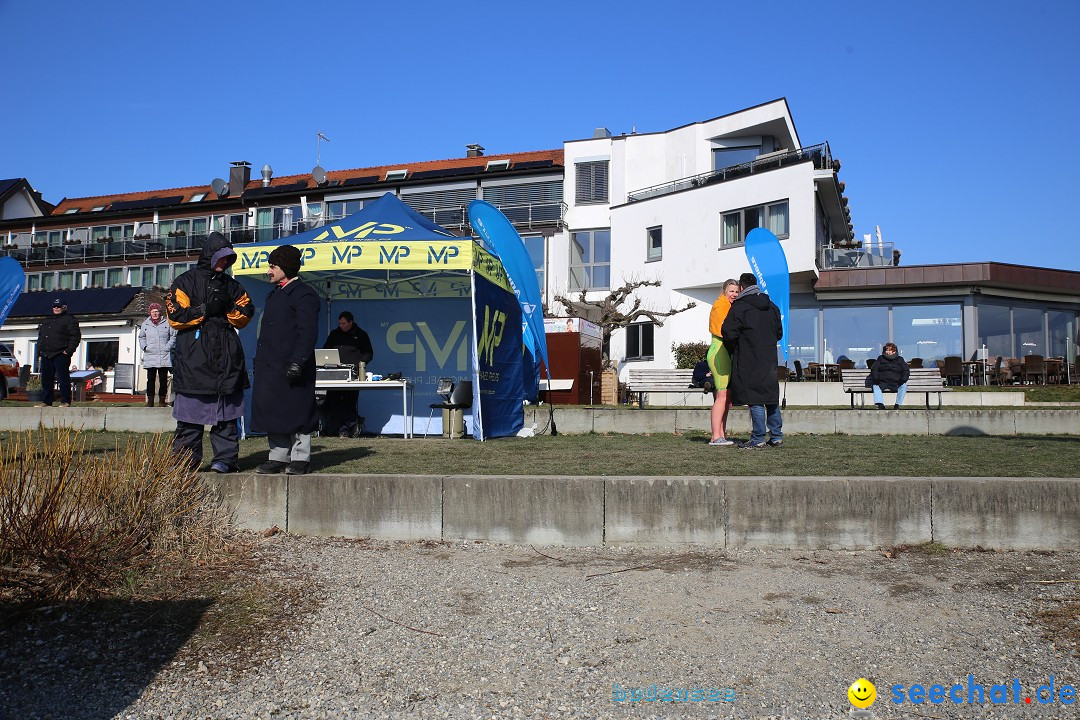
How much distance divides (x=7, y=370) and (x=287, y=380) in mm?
30951

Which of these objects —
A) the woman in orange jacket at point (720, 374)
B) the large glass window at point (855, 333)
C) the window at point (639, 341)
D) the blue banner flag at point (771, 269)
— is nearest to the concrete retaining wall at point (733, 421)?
the blue banner flag at point (771, 269)

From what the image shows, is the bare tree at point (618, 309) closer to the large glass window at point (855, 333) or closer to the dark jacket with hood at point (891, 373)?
the large glass window at point (855, 333)

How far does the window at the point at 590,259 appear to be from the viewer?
1501 inches

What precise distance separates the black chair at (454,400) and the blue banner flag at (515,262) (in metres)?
1.22

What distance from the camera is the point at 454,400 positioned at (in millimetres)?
11945

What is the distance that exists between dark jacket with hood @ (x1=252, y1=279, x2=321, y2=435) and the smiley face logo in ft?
14.6

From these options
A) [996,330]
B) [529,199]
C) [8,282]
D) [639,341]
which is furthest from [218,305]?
[529,199]

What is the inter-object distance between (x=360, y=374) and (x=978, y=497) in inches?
320

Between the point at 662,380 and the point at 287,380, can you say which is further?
the point at 662,380

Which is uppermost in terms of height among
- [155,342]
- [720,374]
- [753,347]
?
[155,342]

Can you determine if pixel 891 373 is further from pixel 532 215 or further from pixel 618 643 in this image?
pixel 532 215

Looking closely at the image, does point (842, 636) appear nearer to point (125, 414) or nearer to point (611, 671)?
point (611, 671)

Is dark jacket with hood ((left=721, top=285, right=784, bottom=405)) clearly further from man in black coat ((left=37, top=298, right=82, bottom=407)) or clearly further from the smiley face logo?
man in black coat ((left=37, top=298, right=82, bottom=407))

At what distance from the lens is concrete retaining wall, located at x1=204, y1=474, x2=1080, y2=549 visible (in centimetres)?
571
